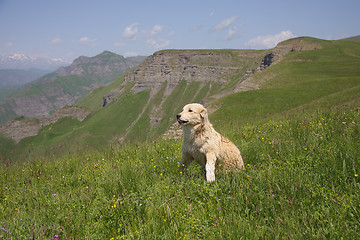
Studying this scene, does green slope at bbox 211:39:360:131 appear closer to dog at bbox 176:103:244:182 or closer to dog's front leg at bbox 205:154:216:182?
dog at bbox 176:103:244:182

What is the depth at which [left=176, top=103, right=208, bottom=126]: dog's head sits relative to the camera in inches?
194

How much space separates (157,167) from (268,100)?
40436 millimetres

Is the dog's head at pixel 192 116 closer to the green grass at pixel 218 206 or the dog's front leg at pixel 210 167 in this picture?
the dog's front leg at pixel 210 167

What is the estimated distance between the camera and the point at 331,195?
9.86 ft

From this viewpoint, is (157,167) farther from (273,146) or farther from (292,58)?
(292,58)

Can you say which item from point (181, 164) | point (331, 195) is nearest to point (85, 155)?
point (181, 164)

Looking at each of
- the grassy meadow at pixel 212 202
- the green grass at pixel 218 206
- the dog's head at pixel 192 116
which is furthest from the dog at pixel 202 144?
the green grass at pixel 218 206

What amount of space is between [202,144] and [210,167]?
2.02 ft

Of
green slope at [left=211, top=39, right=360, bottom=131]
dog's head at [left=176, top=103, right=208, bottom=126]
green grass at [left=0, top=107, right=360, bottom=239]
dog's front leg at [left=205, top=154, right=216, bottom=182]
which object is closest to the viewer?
green grass at [left=0, top=107, right=360, bottom=239]

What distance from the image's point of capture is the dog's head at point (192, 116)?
492 centimetres

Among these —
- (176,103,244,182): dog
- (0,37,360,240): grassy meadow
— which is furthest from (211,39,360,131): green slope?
(0,37,360,240): grassy meadow

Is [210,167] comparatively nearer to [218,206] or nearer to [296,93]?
[218,206]

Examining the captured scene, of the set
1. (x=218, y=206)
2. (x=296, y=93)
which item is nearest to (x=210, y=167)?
(x=218, y=206)

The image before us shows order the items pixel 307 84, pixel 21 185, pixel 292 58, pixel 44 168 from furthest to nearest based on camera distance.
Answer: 1. pixel 292 58
2. pixel 307 84
3. pixel 44 168
4. pixel 21 185
